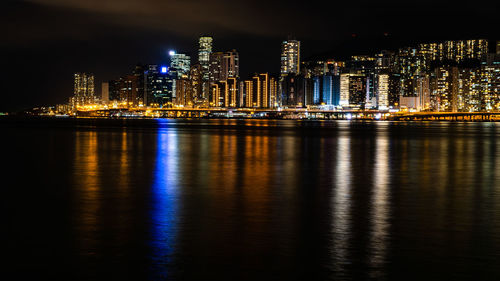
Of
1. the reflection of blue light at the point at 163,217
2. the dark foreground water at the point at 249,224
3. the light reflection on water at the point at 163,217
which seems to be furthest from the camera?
the reflection of blue light at the point at 163,217

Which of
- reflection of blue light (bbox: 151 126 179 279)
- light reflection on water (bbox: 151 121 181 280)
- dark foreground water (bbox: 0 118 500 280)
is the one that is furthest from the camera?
reflection of blue light (bbox: 151 126 179 279)

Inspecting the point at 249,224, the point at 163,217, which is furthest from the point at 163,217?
the point at 249,224

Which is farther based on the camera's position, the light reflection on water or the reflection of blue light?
the reflection of blue light

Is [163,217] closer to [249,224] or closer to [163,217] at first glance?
[163,217]

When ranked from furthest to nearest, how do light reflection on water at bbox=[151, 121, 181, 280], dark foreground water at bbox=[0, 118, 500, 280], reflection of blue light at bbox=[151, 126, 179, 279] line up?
reflection of blue light at bbox=[151, 126, 179, 279]
light reflection on water at bbox=[151, 121, 181, 280]
dark foreground water at bbox=[0, 118, 500, 280]

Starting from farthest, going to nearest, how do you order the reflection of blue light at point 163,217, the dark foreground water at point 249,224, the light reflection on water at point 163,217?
the reflection of blue light at point 163,217 → the light reflection on water at point 163,217 → the dark foreground water at point 249,224

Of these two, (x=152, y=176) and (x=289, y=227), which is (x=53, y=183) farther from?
(x=289, y=227)

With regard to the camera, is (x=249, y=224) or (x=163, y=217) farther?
(x=163, y=217)

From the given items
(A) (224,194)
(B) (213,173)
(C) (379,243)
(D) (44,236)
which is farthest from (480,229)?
(B) (213,173)

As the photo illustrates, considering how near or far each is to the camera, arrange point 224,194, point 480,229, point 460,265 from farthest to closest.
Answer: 1. point 224,194
2. point 480,229
3. point 460,265

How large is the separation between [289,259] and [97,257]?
3.63 metres

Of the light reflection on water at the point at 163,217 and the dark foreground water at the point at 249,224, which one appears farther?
the light reflection on water at the point at 163,217

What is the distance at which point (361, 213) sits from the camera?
15992 mm

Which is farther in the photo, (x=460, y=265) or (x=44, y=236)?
(x=44, y=236)
